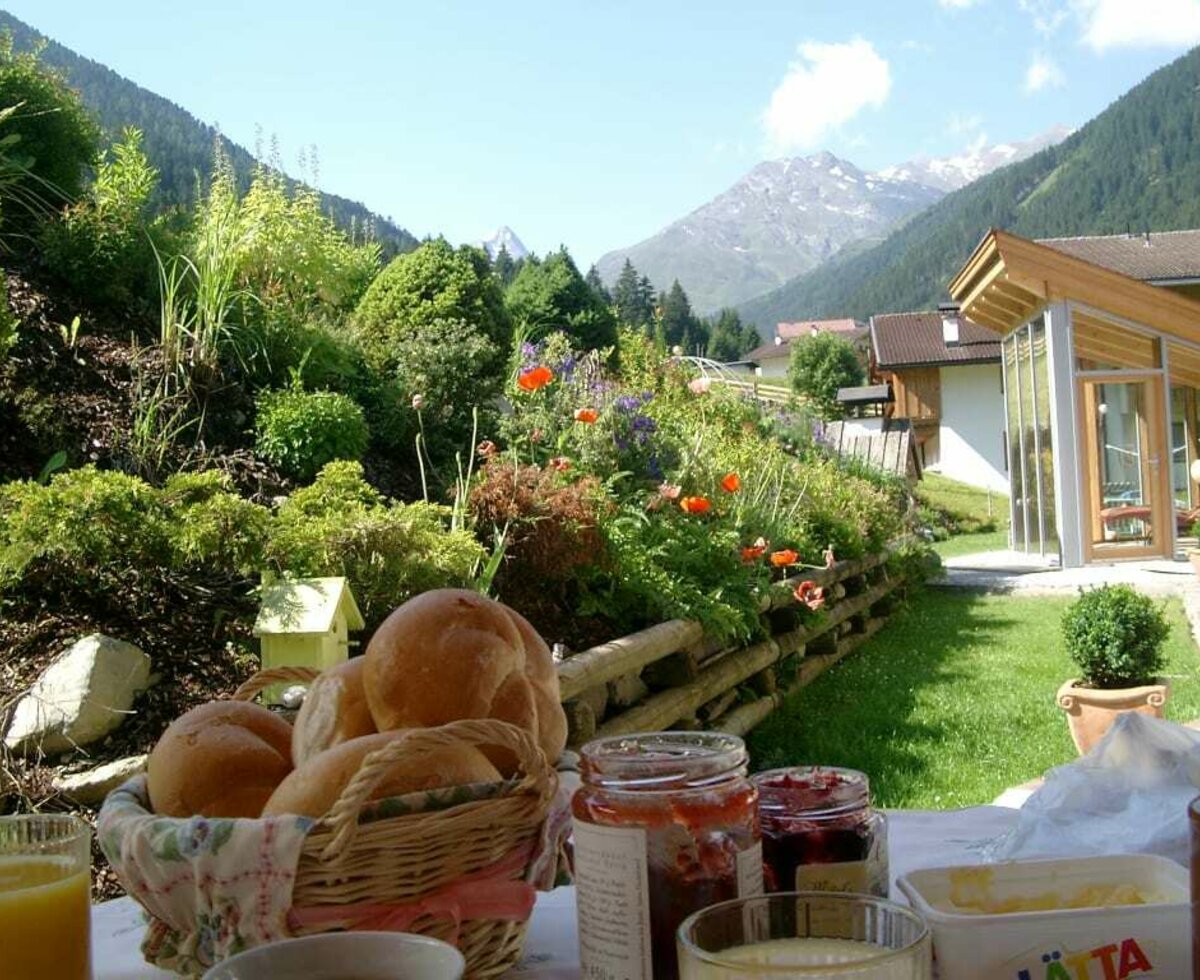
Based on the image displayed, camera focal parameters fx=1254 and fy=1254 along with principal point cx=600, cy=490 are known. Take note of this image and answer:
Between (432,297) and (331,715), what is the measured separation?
25.4 feet

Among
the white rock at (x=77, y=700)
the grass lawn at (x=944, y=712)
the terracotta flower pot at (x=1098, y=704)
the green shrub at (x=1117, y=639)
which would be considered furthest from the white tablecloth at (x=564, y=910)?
the green shrub at (x=1117, y=639)

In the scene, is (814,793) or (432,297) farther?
(432,297)

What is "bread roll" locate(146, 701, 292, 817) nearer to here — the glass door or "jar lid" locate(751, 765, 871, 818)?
"jar lid" locate(751, 765, 871, 818)

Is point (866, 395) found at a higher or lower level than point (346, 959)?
higher

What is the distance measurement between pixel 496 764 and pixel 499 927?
0.51ft

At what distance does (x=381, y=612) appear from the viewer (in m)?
4.42

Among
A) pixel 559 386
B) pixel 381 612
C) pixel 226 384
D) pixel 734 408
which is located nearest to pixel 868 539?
pixel 734 408

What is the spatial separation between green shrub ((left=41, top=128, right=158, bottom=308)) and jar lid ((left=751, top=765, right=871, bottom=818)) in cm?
632

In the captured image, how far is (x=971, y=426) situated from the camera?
41469 mm

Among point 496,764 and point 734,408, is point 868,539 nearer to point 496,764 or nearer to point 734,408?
point 734,408

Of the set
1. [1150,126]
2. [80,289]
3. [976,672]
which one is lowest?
[976,672]

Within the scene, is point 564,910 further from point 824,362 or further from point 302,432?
point 824,362

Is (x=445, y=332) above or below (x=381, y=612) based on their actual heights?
above

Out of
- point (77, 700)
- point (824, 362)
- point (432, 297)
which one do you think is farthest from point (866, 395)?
point (77, 700)
